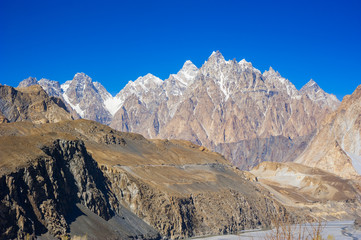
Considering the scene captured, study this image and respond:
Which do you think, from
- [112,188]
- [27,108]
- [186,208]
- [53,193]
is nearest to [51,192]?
[53,193]

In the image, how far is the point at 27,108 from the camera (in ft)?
598

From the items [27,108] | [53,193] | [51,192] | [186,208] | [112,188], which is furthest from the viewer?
[27,108]

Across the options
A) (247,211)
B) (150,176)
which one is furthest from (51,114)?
(247,211)

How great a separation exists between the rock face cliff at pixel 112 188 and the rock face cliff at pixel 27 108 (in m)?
33.4

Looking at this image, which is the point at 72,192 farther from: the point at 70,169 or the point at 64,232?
the point at 64,232

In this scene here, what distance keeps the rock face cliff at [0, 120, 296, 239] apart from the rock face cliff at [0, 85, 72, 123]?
109 feet

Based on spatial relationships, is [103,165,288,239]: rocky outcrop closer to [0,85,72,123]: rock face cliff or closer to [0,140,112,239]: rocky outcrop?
[0,140,112,239]: rocky outcrop

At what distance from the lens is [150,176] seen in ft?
359

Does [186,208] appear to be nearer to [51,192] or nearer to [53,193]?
[53,193]

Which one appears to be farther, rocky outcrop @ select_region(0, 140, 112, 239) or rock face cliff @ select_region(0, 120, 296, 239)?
rock face cliff @ select_region(0, 120, 296, 239)

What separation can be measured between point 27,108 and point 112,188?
335 ft

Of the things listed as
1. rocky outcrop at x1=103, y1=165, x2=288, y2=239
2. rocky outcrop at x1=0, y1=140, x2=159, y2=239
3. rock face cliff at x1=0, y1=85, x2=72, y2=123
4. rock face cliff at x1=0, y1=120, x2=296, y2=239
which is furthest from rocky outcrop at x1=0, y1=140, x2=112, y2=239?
rock face cliff at x1=0, y1=85, x2=72, y2=123

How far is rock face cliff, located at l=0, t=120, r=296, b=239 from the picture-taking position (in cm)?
5856

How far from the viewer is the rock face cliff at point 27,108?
17475cm
